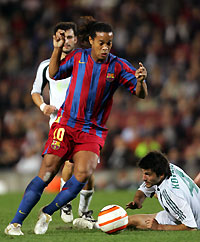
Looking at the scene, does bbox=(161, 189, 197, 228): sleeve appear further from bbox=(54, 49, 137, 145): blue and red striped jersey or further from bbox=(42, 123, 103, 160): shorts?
bbox=(54, 49, 137, 145): blue and red striped jersey

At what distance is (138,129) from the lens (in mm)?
14242

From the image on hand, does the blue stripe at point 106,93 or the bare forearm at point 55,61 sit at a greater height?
the bare forearm at point 55,61

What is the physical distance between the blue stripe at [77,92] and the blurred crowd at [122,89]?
24.5 ft

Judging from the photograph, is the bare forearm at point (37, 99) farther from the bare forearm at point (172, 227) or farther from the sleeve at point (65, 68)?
the bare forearm at point (172, 227)

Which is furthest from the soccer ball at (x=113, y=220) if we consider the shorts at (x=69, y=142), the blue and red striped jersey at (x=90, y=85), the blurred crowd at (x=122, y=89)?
the blurred crowd at (x=122, y=89)

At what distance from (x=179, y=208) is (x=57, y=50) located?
1.89 m

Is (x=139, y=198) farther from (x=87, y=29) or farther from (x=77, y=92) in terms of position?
(x=87, y=29)

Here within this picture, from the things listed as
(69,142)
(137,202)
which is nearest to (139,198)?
(137,202)

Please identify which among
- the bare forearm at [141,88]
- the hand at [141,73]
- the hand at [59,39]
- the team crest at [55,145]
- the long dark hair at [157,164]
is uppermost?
the hand at [59,39]

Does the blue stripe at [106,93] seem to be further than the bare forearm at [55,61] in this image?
Yes

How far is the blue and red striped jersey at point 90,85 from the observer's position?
5.88 meters

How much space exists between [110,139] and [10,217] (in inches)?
264

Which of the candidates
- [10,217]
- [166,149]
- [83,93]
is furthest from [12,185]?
[83,93]

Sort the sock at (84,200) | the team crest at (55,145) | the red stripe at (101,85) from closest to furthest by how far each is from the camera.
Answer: the team crest at (55,145) → the red stripe at (101,85) → the sock at (84,200)
